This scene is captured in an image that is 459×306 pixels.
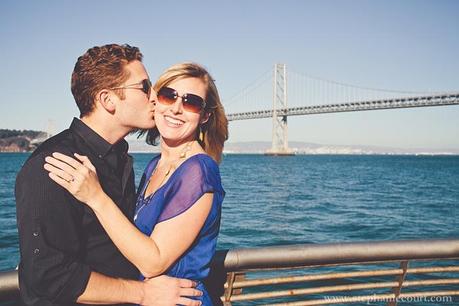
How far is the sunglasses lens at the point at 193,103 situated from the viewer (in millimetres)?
1549

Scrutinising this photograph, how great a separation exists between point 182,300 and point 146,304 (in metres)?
0.12

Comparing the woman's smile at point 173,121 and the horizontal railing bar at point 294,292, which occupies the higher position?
the woman's smile at point 173,121

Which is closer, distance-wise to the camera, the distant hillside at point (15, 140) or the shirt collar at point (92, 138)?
the shirt collar at point (92, 138)

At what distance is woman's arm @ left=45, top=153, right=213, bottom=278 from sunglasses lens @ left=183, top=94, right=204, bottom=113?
15.6 inches

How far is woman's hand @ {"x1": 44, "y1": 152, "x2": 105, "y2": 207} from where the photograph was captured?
3.76 ft

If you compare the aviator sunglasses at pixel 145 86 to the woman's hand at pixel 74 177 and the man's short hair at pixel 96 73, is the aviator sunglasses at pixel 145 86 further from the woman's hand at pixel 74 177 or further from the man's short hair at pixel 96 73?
the woman's hand at pixel 74 177

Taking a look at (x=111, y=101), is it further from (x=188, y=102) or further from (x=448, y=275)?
(x=448, y=275)

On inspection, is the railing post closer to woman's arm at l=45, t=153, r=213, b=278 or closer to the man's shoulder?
woman's arm at l=45, t=153, r=213, b=278

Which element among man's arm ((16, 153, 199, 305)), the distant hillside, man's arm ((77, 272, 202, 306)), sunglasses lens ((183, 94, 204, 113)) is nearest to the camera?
man's arm ((16, 153, 199, 305))

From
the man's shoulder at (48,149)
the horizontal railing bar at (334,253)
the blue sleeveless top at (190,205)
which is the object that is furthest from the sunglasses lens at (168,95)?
the horizontal railing bar at (334,253)

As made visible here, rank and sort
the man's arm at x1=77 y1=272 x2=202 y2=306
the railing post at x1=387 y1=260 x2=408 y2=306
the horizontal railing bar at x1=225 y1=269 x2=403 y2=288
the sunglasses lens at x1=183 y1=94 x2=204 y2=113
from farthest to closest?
the railing post at x1=387 y1=260 x2=408 y2=306
the horizontal railing bar at x1=225 y1=269 x2=403 y2=288
the sunglasses lens at x1=183 y1=94 x2=204 y2=113
the man's arm at x1=77 y1=272 x2=202 y2=306

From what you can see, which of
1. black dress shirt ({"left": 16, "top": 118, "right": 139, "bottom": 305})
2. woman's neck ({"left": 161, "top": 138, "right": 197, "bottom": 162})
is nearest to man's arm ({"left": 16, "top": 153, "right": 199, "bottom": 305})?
black dress shirt ({"left": 16, "top": 118, "right": 139, "bottom": 305})

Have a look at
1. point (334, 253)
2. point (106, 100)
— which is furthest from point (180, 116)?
point (334, 253)

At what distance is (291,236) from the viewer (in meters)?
10.1
